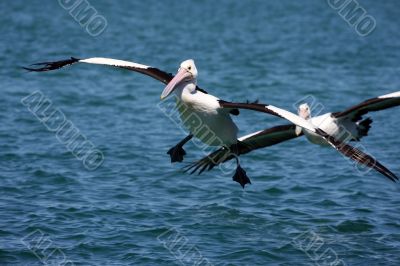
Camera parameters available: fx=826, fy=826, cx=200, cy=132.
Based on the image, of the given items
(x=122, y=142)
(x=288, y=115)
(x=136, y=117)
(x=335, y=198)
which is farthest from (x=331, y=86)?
(x=288, y=115)

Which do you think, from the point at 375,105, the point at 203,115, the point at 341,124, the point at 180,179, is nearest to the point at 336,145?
the point at 375,105

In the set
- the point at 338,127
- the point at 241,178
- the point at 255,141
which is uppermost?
the point at 338,127

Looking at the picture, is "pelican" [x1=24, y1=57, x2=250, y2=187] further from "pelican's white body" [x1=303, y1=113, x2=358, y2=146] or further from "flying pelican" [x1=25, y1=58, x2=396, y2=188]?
"pelican's white body" [x1=303, y1=113, x2=358, y2=146]

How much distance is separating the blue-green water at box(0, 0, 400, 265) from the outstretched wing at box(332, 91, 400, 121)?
1793mm

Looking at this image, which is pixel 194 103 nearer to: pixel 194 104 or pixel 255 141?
pixel 194 104

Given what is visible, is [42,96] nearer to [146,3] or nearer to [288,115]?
[288,115]

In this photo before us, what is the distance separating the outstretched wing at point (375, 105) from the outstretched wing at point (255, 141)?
873mm

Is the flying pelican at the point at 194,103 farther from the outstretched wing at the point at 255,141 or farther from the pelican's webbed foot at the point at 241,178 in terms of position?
the outstretched wing at the point at 255,141

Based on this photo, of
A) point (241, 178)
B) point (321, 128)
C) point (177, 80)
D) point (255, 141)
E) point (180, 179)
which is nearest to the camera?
point (177, 80)

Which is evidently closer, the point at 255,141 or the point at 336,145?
the point at 336,145

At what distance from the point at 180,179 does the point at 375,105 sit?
459 cm

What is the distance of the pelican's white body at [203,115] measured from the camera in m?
12.6

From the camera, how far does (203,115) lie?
12727 millimetres

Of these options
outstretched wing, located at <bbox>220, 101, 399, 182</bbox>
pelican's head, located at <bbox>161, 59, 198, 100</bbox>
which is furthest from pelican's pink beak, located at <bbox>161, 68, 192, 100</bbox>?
outstretched wing, located at <bbox>220, 101, 399, 182</bbox>
